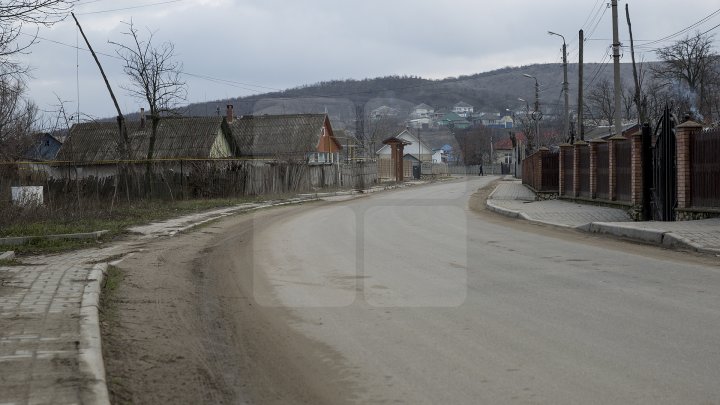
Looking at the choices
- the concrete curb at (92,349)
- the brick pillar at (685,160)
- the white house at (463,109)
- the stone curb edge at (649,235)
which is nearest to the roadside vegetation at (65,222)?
the concrete curb at (92,349)

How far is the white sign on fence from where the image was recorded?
19.1 meters

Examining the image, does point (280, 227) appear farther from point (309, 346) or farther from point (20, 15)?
point (309, 346)

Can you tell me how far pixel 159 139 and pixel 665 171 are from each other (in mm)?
41333

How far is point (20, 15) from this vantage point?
12.1 m

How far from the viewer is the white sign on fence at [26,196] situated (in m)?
19.1

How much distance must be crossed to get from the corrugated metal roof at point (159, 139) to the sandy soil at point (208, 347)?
1612 inches

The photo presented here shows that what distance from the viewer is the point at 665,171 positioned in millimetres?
17734

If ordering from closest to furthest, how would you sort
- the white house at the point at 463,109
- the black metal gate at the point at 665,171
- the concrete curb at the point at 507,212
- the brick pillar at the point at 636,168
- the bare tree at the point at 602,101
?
the black metal gate at the point at 665,171
the brick pillar at the point at 636,168
the concrete curb at the point at 507,212
the bare tree at the point at 602,101
the white house at the point at 463,109

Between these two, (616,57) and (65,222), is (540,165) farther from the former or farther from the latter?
(65,222)

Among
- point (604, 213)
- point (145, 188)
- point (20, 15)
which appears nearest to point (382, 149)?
point (145, 188)

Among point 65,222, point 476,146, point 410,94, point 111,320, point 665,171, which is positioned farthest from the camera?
point 476,146

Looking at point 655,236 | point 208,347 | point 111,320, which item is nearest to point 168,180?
point 655,236

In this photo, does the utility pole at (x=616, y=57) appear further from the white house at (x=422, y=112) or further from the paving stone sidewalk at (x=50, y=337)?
the white house at (x=422, y=112)

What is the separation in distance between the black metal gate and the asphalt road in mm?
4749
